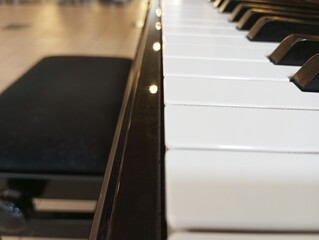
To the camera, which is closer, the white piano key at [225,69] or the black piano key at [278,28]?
the white piano key at [225,69]

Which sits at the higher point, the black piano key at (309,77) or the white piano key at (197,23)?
the black piano key at (309,77)

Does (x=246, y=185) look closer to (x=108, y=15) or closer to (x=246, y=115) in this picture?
(x=246, y=115)

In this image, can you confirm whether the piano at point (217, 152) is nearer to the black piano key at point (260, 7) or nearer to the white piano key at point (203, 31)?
the white piano key at point (203, 31)

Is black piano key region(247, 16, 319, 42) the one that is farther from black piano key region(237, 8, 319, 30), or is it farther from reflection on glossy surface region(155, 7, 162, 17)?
reflection on glossy surface region(155, 7, 162, 17)

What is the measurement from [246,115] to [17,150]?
52 cm

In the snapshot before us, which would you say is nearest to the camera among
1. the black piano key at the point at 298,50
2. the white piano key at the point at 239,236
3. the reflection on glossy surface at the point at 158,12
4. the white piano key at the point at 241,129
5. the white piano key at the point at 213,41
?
the white piano key at the point at 239,236

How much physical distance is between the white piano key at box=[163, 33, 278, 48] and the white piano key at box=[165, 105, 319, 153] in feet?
1.01

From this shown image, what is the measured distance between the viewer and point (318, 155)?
0.31 metres

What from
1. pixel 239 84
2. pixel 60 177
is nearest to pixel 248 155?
pixel 239 84

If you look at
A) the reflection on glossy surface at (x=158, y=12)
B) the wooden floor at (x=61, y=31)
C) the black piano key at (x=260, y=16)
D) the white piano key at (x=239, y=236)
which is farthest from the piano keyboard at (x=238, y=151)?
the wooden floor at (x=61, y=31)

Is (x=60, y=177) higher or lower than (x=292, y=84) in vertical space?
lower

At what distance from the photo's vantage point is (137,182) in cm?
26

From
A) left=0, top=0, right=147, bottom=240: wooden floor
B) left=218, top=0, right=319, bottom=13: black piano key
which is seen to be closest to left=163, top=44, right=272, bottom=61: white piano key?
left=218, top=0, right=319, bottom=13: black piano key

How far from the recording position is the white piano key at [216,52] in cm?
59
